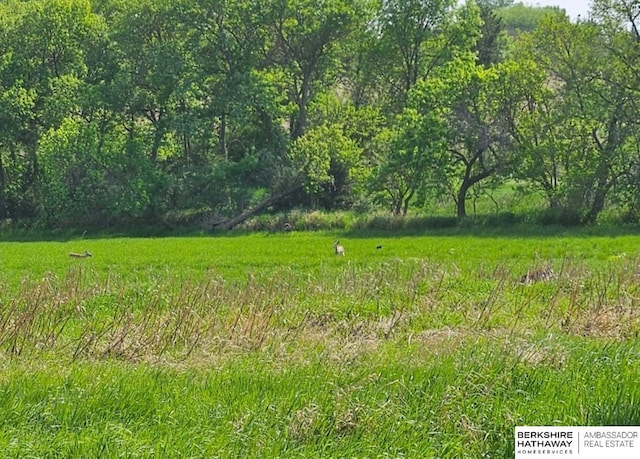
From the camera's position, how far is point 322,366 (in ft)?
19.9

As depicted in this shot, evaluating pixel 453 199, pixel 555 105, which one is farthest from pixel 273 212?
pixel 555 105

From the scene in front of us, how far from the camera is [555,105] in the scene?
1139 inches

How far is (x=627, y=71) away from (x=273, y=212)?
67.4ft

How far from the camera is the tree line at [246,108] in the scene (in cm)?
3036

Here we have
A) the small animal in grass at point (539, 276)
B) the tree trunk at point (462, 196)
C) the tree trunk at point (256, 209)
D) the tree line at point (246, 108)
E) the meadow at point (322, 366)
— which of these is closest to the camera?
the meadow at point (322, 366)

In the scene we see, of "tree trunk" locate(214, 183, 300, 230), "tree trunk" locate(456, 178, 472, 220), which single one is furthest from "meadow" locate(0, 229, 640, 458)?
"tree trunk" locate(214, 183, 300, 230)

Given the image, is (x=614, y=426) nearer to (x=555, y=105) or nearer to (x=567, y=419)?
(x=567, y=419)

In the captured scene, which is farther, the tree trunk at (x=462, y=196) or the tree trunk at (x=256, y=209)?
the tree trunk at (x=256, y=209)

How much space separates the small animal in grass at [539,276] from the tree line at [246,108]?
17970 millimetres

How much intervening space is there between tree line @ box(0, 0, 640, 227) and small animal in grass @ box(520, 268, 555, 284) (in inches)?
707

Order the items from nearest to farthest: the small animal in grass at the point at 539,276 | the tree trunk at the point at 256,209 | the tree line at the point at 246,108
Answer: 1. the small animal in grass at the point at 539,276
2. the tree line at the point at 246,108
3. the tree trunk at the point at 256,209

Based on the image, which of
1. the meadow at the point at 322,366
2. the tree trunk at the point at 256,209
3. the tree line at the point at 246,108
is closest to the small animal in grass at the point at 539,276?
the meadow at the point at 322,366

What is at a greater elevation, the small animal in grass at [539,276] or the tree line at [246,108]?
the tree line at [246,108]

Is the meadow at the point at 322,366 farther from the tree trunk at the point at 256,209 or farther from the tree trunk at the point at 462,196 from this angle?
the tree trunk at the point at 256,209
